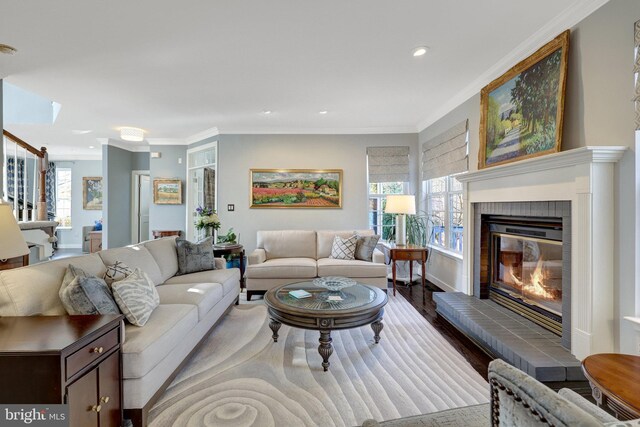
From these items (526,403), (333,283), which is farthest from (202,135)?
(526,403)

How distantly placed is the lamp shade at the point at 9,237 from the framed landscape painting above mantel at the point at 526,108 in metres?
3.60

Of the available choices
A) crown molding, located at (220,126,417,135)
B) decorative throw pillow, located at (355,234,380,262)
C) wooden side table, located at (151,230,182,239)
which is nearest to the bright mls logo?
decorative throw pillow, located at (355,234,380,262)

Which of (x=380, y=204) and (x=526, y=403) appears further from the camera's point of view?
(x=380, y=204)

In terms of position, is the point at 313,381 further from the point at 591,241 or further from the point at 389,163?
the point at 389,163

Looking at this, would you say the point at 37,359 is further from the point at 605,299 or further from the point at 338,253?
the point at 338,253

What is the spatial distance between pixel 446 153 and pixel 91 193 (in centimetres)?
877

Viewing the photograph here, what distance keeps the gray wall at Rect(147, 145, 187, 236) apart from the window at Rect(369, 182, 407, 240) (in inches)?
149

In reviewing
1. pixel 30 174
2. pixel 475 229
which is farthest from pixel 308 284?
pixel 30 174

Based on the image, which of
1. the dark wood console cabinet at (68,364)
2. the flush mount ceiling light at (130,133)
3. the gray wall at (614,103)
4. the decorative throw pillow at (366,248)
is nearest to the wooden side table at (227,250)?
the decorative throw pillow at (366,248)

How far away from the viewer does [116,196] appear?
6.33m

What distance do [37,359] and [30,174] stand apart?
8.38 m

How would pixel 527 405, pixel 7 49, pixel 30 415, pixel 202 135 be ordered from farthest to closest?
pixel 202 135
pixel 7 49
pixel 30 415
pixel 527 405

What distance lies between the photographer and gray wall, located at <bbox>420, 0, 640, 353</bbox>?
6.04 feet

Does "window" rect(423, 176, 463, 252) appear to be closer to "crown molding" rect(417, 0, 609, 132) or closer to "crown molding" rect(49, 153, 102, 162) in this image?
"crown molding" rect(417, 0, 609, 132)
